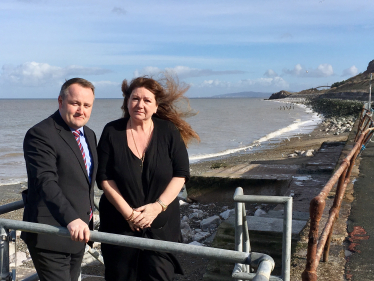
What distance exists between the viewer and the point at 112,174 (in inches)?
108

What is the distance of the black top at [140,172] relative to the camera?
270 centimetres

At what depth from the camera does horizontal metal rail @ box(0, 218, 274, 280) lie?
1.61 m

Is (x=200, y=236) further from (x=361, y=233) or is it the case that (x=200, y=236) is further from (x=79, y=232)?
(x=79, y=232)

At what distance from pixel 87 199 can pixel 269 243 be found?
188 cm

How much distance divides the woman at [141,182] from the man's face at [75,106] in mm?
330

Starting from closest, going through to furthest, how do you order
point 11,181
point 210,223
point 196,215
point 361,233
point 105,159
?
point 105,159 → point 361,233 → point 210,223 → point 196,215 → point 11,181

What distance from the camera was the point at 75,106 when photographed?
2.43 metres

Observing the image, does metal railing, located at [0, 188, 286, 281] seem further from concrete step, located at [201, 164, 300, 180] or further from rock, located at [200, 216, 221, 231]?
concrete step, located at [201, 164, 300, 180]

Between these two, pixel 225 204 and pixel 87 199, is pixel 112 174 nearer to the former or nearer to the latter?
pixel 87 199

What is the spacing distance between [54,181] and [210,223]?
4.20 meters

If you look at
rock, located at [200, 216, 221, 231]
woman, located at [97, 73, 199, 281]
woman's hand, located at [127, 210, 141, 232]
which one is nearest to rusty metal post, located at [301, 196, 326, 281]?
woman, located at [97, 73, 199, 281]

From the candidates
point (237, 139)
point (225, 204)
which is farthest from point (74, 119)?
point (237, 139)

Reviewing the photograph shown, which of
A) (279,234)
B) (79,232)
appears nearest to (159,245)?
(79,232)

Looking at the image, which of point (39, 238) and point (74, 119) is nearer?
point (39, 238)
